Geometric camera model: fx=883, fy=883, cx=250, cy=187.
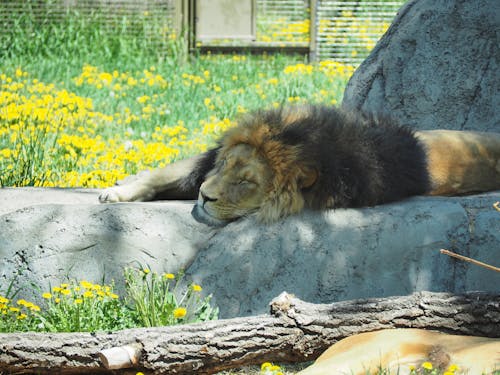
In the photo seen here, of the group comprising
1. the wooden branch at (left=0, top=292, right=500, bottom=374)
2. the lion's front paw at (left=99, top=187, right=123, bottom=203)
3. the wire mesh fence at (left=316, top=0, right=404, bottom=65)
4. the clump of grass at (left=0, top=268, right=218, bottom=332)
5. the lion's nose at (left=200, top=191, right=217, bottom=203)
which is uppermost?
the wire mesh fence at (left=316, top=0, right=404, bottom=65)

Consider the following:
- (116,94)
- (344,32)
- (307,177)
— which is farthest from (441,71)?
(344,32)

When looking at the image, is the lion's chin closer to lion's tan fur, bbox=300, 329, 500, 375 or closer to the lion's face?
the lion's face

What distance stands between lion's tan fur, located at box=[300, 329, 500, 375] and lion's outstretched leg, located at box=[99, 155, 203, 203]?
189 centimetres

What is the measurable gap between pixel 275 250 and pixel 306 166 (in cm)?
46

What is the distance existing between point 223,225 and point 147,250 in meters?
0.42

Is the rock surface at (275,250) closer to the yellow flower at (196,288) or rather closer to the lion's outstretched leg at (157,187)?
the yellow flower at (196,288)

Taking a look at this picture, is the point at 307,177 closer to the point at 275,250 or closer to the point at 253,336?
the point at 275,250

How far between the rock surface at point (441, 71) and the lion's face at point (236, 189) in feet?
6.48

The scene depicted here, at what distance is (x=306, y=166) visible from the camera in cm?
456

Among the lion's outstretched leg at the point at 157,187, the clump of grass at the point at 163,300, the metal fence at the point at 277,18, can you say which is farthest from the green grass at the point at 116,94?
the clump of grass at the point at 163,300

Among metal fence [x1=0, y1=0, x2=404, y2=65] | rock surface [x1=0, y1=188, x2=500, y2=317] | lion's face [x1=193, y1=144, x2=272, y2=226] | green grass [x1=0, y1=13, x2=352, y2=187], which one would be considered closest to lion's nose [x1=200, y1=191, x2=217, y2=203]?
lion's face [x1=193, y1=144, x2=272, y2=226]

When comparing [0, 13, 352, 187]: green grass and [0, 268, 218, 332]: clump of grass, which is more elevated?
[0, 13, 352, 187]: green grass

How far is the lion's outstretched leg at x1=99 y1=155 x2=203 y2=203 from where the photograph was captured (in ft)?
17.0

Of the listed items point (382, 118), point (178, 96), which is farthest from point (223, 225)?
point (178, 96)
